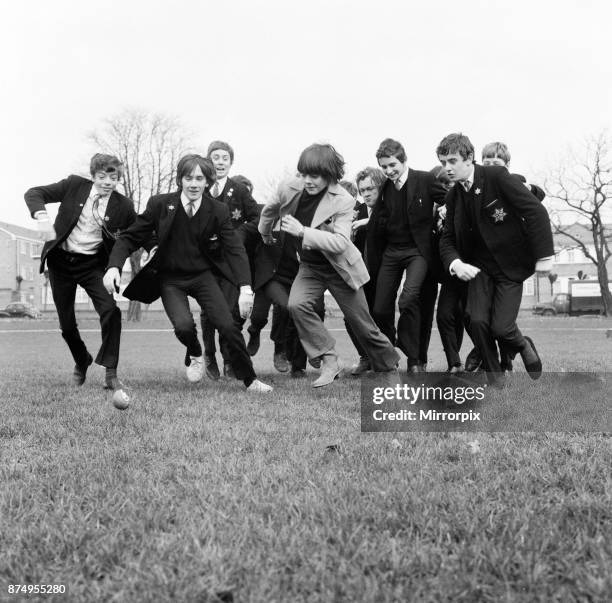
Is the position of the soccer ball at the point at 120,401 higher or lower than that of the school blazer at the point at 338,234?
lower

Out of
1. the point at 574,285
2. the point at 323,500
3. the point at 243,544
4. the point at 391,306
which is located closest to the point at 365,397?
the point at 391,306

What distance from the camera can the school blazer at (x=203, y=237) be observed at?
241 inches

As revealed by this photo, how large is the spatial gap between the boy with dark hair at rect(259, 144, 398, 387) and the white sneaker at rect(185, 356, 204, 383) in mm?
1387

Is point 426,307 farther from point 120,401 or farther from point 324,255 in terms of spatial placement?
point 120,401

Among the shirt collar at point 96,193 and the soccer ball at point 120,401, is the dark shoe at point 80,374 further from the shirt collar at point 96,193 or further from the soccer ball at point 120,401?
the soccer ball at point 120,401

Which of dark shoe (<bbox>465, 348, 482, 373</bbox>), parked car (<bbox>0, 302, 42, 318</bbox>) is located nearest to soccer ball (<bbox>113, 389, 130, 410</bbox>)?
dark shoe (<bbox>465, 348, 482, 373</bbox>)

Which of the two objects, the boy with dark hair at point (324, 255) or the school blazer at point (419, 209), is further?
the school blazer at point (419, 209)

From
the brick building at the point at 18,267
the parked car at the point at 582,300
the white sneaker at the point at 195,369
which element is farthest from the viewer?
the brick building at the point at 18,267

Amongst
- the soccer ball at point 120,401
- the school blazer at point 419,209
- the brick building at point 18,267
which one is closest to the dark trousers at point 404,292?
the school blazer at point 419,209

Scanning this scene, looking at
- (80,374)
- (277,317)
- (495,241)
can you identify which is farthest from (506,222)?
(80,374)

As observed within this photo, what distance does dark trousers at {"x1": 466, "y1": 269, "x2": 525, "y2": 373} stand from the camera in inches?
222

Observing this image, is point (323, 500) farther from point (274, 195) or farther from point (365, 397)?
point (274, 195)

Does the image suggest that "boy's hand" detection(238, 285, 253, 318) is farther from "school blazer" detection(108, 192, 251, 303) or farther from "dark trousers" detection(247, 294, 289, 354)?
"dark trousers" detection(247, 294, 289, 354)

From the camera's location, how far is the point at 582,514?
250 cm
